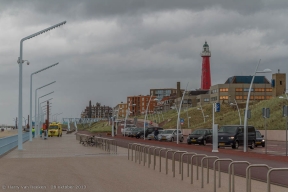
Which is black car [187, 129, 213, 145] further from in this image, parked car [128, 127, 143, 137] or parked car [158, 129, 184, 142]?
parked car [128, 127, 143, 137]

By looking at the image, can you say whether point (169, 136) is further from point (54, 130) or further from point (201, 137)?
point (54, 130)

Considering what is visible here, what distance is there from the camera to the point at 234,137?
41344mm

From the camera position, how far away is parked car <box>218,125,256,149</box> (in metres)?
41.2

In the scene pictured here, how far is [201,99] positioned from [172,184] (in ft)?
526

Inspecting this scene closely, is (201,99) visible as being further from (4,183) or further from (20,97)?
(4,183)

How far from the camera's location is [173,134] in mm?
60469

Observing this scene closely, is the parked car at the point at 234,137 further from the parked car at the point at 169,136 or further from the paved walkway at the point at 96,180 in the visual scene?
the paved walkway at the point at 96,180

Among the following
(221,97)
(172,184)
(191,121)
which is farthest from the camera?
(221,97)

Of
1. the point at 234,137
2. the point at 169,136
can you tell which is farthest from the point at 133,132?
the point at 234,137

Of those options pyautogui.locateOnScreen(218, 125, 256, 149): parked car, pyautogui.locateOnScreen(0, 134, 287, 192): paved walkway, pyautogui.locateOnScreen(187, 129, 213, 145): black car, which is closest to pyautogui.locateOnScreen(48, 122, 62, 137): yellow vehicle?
pyautogui.locateOnScreen(187, 129, 213, 145): black car

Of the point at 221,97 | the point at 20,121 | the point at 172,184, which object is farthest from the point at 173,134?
the point at 221,97

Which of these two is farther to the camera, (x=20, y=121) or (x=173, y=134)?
(x=173, y=134)

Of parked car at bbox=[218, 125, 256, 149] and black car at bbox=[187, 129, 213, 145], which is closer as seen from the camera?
parked car at bbox=[218, 125, 256, 149]

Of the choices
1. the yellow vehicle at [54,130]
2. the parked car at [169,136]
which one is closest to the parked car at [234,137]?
the parked car at [169,136]
